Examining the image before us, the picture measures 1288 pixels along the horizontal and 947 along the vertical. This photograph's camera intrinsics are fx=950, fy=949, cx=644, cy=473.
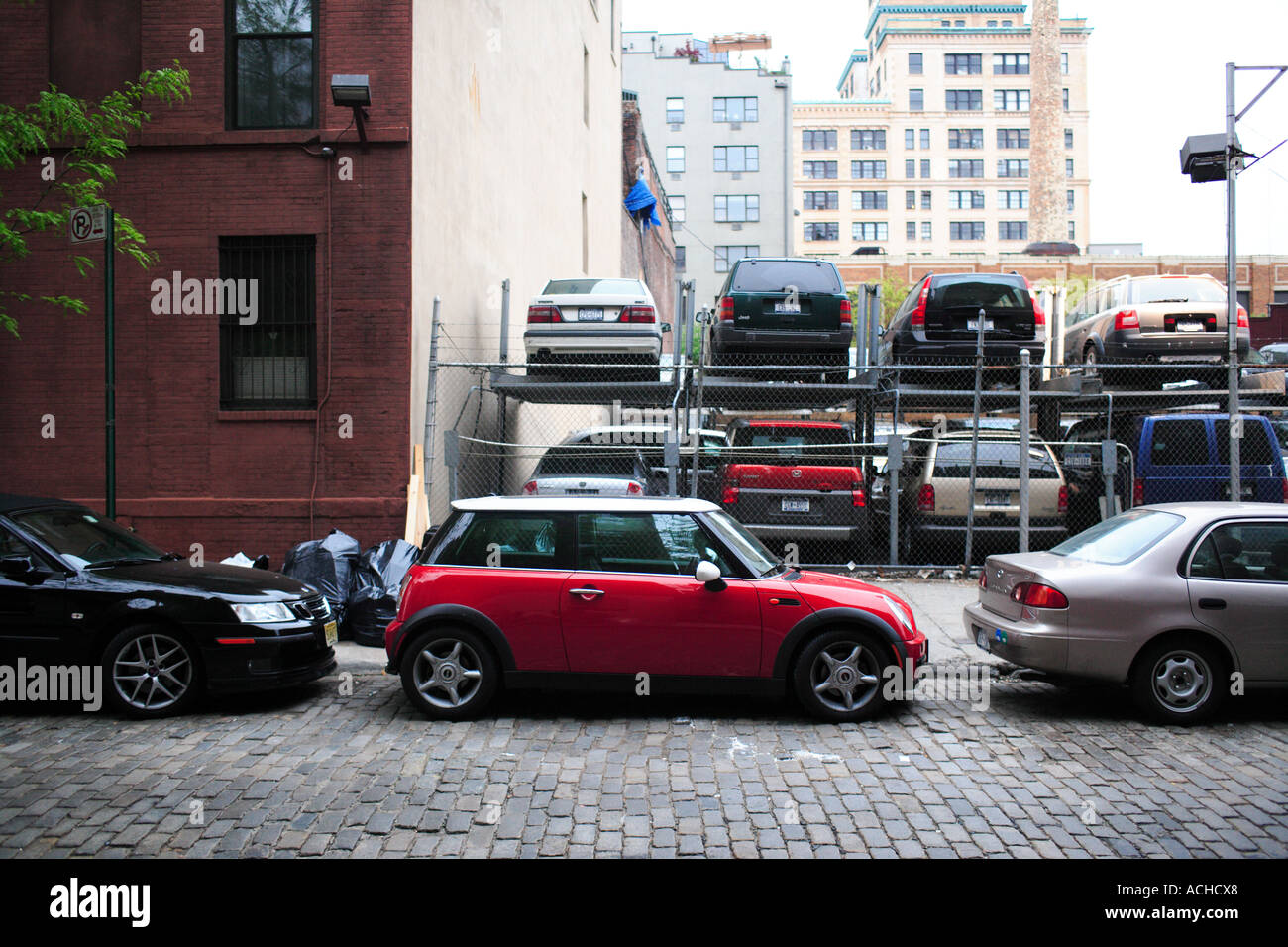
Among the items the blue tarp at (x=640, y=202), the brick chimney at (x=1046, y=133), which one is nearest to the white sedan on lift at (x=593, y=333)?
the blue tarp at (x=640, y=202)

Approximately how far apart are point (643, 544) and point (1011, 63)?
314ft

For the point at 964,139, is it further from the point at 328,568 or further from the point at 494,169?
the point at 328,568

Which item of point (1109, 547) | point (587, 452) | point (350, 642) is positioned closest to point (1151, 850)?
point (1109, 547)

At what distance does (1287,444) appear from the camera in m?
13.7

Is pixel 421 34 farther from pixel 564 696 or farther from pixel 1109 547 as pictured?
pixel 1109 547

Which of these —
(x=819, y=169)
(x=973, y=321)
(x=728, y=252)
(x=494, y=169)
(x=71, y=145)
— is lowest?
(x=973, y=321)

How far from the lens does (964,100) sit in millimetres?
88188

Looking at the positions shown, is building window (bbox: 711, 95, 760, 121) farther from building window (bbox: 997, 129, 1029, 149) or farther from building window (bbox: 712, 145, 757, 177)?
building window (bbox: 997, 129, 1029, 149)

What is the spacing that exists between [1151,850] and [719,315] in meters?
9.56

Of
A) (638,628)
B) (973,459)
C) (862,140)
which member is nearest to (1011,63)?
(862,140)

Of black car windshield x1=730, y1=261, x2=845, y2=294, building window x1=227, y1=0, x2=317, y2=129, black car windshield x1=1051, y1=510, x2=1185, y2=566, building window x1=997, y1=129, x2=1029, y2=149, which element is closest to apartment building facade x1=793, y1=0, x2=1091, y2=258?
building window x1=997, y1=129, x2=1029, y2=149

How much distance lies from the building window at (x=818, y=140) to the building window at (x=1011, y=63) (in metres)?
15.7

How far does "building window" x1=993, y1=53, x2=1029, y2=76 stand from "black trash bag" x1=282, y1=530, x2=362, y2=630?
93418mm

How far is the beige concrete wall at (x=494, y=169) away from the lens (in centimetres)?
1174
